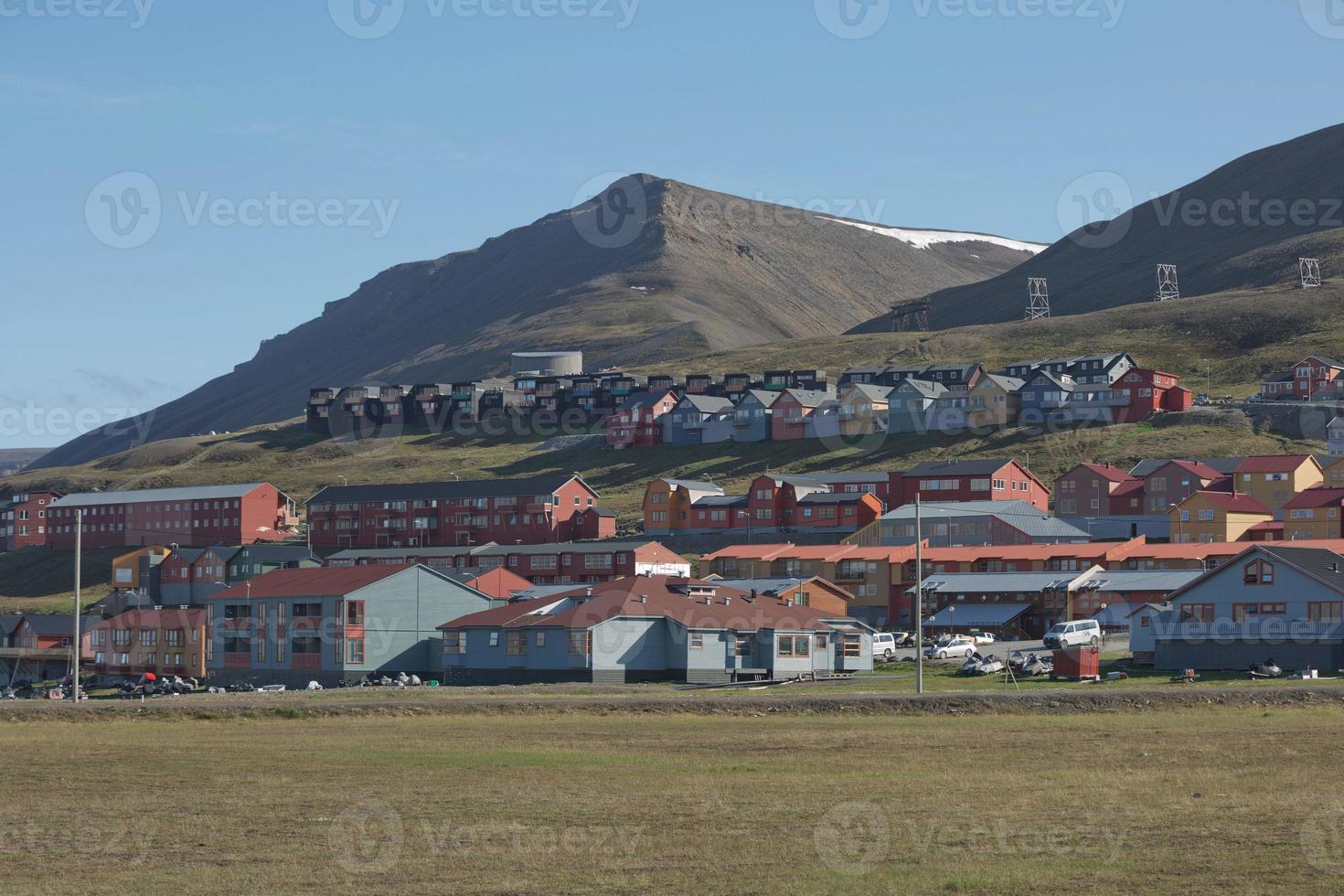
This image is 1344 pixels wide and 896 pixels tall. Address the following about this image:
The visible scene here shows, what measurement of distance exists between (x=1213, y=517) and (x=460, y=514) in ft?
217

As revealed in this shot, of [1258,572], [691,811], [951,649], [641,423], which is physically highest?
[641,423]

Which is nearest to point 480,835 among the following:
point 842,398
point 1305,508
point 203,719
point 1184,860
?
point 1184,860

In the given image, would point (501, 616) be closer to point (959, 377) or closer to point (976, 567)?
point (976, 567)

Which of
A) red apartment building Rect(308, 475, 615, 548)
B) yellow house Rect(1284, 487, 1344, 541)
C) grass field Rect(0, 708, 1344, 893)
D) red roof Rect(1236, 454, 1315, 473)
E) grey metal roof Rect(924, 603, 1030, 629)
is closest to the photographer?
grass field Rect(0, 708, 1344, 893)

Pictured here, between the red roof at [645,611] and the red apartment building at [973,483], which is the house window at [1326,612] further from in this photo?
the red apartment building at [973,483]

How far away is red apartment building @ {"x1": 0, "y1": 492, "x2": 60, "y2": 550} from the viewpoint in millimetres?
172125

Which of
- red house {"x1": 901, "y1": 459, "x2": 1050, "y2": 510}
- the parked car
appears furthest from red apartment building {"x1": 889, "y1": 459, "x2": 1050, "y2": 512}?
the parked car

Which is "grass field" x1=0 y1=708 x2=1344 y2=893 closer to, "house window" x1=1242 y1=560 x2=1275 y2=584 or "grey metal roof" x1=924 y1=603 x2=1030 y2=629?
"house window" x1=1242 y1=560 x2=1275 y2=584

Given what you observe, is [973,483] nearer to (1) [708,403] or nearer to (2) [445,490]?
(2) [445,490]

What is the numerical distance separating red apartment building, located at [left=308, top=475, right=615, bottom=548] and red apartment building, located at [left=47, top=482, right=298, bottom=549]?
755 cm

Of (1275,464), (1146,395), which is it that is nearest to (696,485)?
(1146,395)

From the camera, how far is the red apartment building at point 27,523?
172 meters

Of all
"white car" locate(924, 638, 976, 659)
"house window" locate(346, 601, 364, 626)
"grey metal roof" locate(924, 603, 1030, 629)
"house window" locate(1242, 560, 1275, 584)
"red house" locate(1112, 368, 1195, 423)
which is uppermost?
"red house" locate(1112, 368, 1195, 423)

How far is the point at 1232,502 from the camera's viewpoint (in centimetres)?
11019
